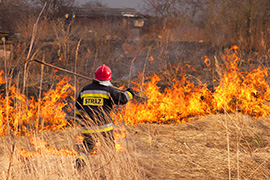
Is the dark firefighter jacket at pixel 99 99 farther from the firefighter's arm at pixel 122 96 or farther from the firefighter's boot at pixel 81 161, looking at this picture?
the firefighter's boot at pixel 81 161

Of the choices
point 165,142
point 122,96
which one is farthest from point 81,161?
point 165,142

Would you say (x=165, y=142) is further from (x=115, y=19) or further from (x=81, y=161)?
(x=115, y=19)

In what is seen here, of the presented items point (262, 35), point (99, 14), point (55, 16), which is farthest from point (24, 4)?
point (262, 35)

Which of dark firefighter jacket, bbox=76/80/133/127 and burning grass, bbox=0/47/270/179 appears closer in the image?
burning grass, bbox=0/47/270/179

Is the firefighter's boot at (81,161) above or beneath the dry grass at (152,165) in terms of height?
beneath

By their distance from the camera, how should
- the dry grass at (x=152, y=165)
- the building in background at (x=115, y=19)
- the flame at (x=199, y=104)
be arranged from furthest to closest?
the building in background at (x=115, y=19)
the flame at (x=199, y=104)
the dry grass at (x=152, y=165)

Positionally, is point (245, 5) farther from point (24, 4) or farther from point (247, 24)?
point (24, 4)

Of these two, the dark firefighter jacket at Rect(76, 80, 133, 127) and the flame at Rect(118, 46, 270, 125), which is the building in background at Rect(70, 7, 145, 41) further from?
the dark firefighter jacket at Rect(76, 80, 133, 127)

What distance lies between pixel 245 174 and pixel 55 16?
16591 mm

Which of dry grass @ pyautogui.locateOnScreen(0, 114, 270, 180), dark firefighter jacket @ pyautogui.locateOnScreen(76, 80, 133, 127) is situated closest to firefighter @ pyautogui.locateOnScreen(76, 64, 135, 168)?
dark firefighter jacket @ pyautogui.locateOnScreen(76, 80, 133, 127)

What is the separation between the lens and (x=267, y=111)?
6.60 m

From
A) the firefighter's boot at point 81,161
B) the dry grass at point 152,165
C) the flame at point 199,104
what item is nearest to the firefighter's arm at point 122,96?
the dry grass at point 152,165

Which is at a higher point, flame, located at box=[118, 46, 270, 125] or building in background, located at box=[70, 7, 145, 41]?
building in background, located at box=[70, 7, 145, 41]

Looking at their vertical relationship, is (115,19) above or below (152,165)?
above
